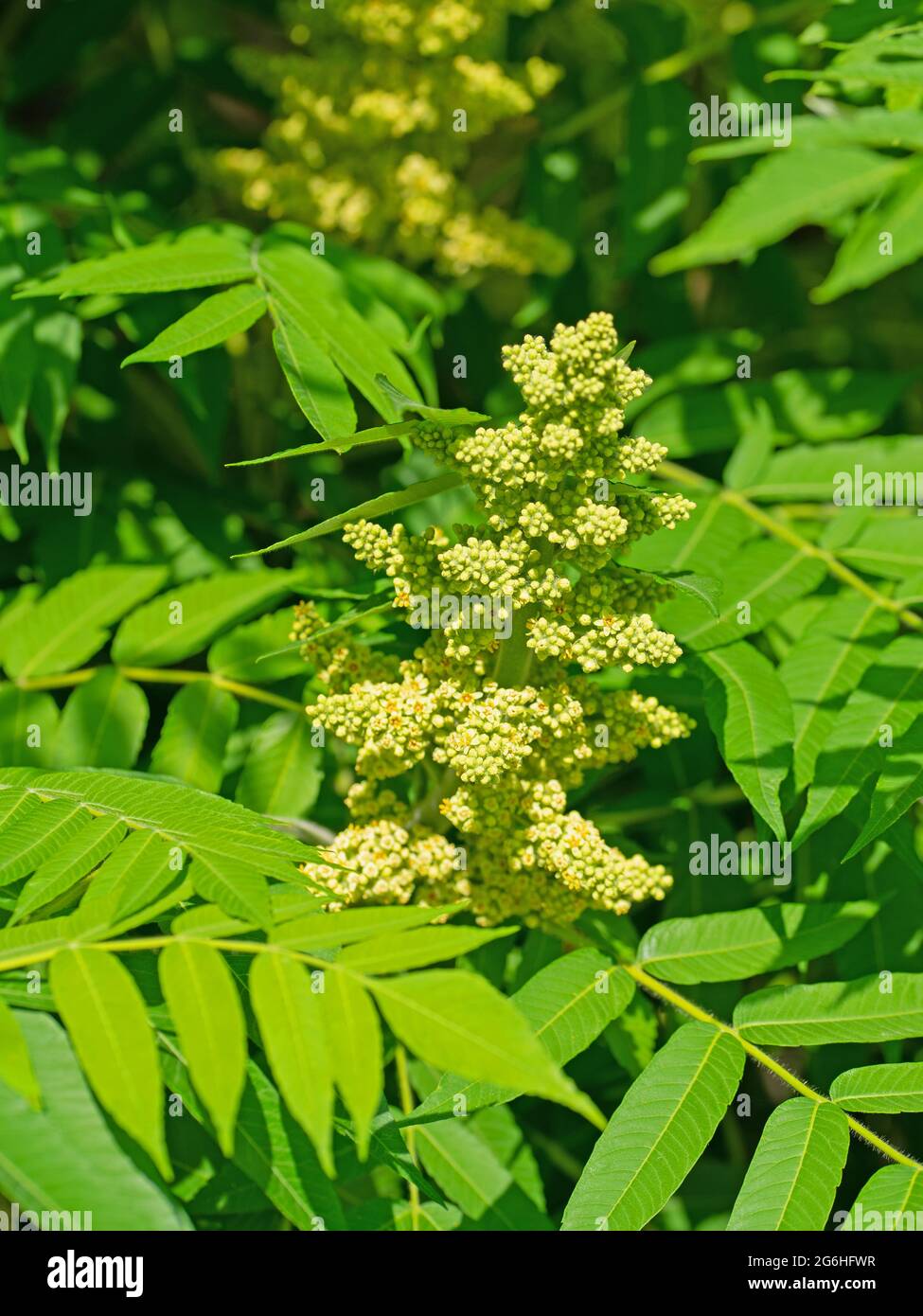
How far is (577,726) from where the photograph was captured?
226 centimetres

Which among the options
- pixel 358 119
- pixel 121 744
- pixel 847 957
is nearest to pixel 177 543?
pixel 121 744

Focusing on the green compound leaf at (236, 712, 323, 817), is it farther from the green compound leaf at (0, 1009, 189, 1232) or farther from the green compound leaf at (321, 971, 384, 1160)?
the green compound leaf at (0, 1009, 189, 1232)

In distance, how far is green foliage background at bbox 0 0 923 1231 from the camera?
1784mm

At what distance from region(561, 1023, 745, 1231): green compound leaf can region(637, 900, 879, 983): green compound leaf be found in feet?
0.52

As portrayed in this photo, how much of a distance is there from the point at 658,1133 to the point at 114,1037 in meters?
0.96

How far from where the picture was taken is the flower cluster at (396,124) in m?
3.30

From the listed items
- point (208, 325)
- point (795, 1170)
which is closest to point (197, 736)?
point (208, 325)

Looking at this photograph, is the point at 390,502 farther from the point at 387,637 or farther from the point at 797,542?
the point at 797,542

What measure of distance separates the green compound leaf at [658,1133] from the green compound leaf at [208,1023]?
26.9 inches

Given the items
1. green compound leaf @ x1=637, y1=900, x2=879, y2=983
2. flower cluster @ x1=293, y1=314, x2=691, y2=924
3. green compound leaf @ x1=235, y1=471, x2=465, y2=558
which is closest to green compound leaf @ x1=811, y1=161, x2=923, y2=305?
flower cluster @ x1=293, y1=314, x2=691, y2=924

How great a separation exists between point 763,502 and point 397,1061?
1.70 meters

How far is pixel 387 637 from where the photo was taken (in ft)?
8.23

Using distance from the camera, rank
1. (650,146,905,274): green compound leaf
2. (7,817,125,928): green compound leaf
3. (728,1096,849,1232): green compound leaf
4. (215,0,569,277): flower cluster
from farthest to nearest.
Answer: (215,0,569,277): flower cluster
(728,1096,849,1232): green compound leaf
(7,817,125,928): green compound leaf
(650,146,905,274): green compound leaf
